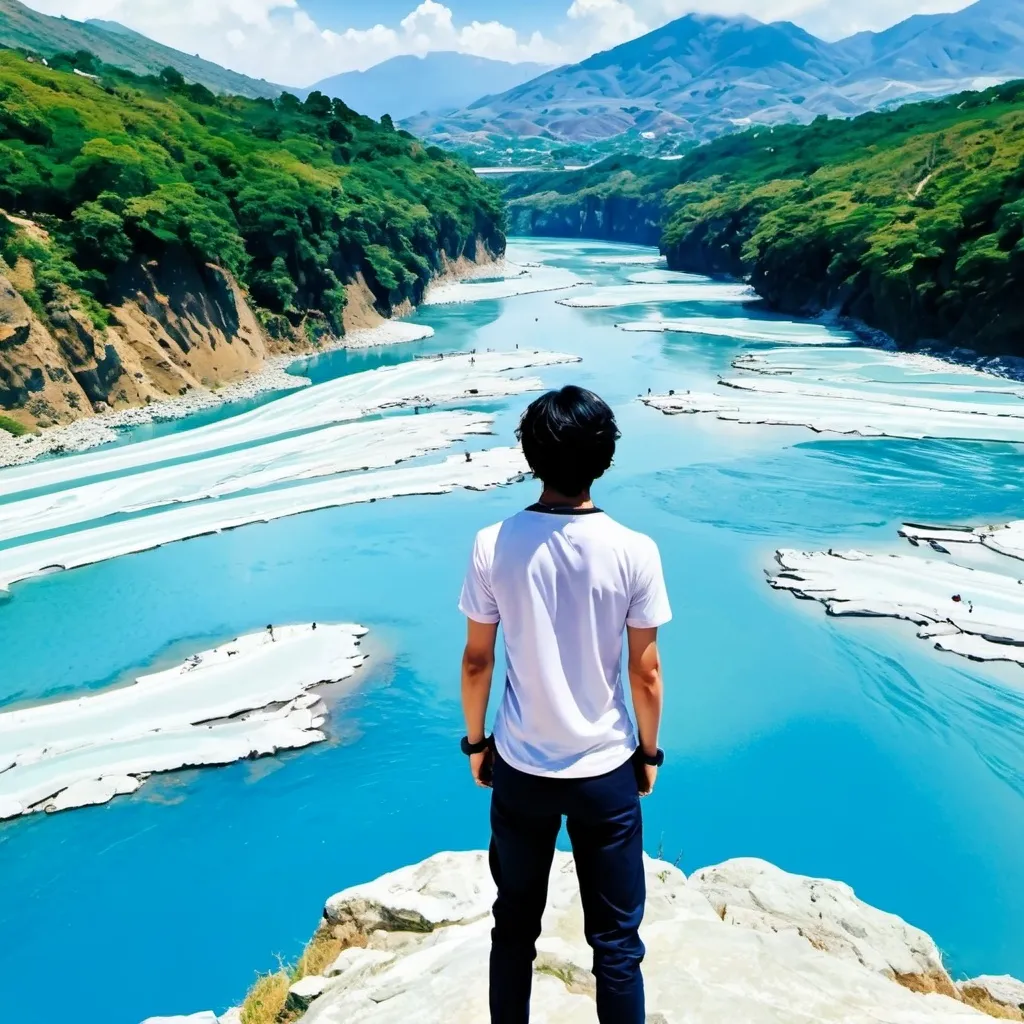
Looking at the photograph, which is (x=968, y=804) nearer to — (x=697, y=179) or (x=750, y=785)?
(x=750, y=785)

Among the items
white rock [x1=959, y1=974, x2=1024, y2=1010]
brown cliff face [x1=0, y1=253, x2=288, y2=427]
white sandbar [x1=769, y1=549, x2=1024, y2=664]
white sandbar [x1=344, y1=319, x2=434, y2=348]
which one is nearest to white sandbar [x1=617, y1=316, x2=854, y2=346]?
white sandbar [x1=344, y1=319, x2=434, y2=348]

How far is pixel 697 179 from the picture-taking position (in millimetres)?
125562

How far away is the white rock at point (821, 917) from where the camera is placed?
8.26 m

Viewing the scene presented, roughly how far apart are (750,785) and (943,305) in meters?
43.7

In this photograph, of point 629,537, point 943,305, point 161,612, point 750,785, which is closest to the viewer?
point 629,537

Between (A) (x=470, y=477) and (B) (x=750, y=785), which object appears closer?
(B) (x=750, y=785)

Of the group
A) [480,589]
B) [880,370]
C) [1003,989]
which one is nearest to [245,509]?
[1003,989]

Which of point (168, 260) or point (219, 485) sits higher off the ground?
point (168, 260)

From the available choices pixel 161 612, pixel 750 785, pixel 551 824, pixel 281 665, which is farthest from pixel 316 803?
pixel 551 824

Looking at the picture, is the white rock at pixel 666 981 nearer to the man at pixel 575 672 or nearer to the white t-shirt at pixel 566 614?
the man at pixel 575 672

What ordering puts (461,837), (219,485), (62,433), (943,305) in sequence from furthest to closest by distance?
(943,305), (62,433), (219,485), (461,837)

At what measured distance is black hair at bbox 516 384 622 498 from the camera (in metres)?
3.82

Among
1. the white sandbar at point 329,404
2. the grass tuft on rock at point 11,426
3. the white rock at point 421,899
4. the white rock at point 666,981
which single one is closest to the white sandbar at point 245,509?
the white sandbar at point 329,404

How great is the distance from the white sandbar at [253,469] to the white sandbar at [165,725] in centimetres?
1188
